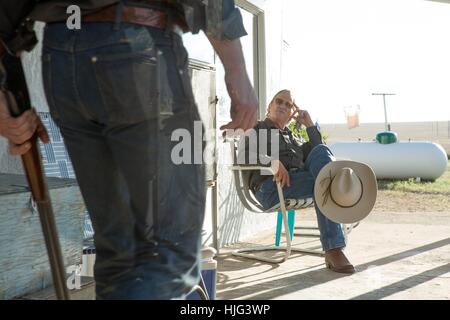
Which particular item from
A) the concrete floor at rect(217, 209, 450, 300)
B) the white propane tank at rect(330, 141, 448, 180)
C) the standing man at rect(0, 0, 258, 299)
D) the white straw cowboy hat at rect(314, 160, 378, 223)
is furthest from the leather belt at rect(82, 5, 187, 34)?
the white propane tank at rect(330, 141, 448, 180)

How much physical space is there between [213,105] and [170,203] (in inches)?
122

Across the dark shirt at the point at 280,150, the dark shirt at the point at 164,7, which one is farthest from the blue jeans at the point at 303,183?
the dark shirt at the point at 164,7

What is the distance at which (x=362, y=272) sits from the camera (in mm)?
3492

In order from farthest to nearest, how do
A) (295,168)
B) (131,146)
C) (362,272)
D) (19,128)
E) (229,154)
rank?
(229,154) < (295,168) < (362,272) < (19,128) < (131,146)

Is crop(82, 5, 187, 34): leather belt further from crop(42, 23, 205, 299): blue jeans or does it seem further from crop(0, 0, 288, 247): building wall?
crop(0, 0, 288, 247): building wall

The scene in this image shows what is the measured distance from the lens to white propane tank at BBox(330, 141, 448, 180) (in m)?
10.3

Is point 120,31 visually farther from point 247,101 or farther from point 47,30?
point 247,101

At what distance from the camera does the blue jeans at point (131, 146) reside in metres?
1.02

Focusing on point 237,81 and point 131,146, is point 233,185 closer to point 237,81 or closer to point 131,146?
point 237,81

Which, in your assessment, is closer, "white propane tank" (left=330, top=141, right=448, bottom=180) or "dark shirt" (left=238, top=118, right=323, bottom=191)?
"dark shirt" (left=238, top=118, right=323, bottom=191)

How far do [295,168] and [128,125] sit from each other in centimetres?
320

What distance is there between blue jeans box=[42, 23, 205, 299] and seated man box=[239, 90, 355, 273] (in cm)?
259

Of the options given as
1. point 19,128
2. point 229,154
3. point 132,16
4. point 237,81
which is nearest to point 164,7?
point 132,16
